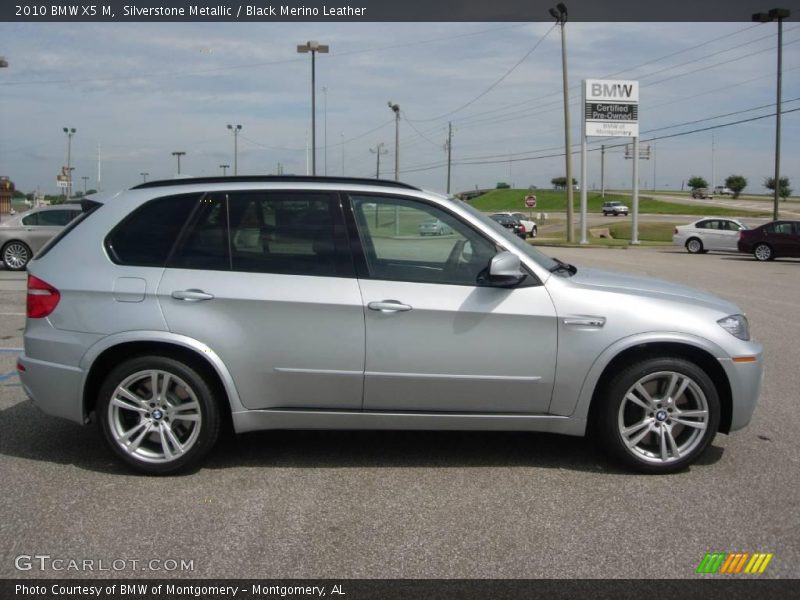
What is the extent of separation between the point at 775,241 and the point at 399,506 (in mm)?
26206

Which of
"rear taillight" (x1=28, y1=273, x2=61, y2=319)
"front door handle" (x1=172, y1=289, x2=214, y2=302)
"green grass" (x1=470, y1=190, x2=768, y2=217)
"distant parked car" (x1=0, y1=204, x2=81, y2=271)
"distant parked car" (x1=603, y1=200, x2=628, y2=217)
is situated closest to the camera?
"front door handle" (x1=172, y1=289, x2=214, y2=302)

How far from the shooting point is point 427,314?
15.1ft

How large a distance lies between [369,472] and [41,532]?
72.4 inches

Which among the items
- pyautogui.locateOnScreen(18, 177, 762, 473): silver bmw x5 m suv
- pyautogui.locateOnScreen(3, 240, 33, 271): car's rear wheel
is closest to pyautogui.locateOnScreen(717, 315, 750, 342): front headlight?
pyautogui.locateOnScreen(18, 177, 762, 473): silver bmw x5 m suv

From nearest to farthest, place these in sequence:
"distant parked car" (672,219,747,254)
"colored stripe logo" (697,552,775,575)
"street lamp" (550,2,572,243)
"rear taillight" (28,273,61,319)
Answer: "colored stripe logo" (697,552,775,575) → "rear taillight" (28,273,61,319) → "distant parked car" (672,219,747,254) → "street lamp" (550,2,572,243)

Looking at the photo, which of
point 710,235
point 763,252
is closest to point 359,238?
point 763,252

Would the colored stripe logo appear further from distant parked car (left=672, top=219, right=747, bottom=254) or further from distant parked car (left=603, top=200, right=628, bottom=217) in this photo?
distant parked car (left=603, top=200, right=628, bottom=217)

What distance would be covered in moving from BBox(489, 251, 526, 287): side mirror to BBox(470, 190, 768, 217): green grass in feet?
248

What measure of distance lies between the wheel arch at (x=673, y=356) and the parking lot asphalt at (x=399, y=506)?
0.42 metres

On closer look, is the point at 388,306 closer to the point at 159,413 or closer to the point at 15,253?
the point at 159,413

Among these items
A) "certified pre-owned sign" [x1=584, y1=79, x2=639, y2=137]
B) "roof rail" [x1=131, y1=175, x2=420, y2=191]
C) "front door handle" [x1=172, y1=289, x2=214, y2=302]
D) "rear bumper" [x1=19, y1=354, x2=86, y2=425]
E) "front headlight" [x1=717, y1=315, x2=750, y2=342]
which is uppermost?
"certified pre-owned sign" [x1=584, y1=79, x2=639, y2=137]

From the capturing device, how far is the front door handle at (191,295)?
182 inches

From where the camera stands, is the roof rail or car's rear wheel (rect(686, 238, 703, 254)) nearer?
the roof rail

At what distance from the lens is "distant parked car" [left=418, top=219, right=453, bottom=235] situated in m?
4.85
